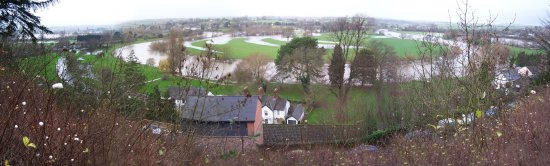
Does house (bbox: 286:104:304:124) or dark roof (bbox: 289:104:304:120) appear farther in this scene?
dark roof (bbox: 289:104:304:120)

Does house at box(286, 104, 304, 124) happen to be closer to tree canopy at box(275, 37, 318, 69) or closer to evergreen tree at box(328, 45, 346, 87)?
evergreen tree at box(328, 45, 346, 87)

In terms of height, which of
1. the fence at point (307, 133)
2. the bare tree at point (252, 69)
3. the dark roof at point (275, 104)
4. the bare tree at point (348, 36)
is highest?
the bare tree at point (348, 36)

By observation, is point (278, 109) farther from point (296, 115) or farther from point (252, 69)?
point (252, 69)

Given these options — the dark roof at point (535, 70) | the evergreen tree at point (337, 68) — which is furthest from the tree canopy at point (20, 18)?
the evergreen tree at point (337, 68)

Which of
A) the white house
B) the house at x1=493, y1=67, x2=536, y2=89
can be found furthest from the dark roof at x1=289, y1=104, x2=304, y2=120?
the house at x1=493, y1=67, x2=536, y2=89

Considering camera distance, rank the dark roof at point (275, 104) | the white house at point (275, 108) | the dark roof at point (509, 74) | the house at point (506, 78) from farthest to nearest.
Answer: the dark roof at point (275, 104)
the white house at point (275, 108)
the dark roof at point (509, 74)
the house at point (506, 78)

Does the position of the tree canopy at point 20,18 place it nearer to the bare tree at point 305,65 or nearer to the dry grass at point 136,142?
the dry grass at point 136,142
